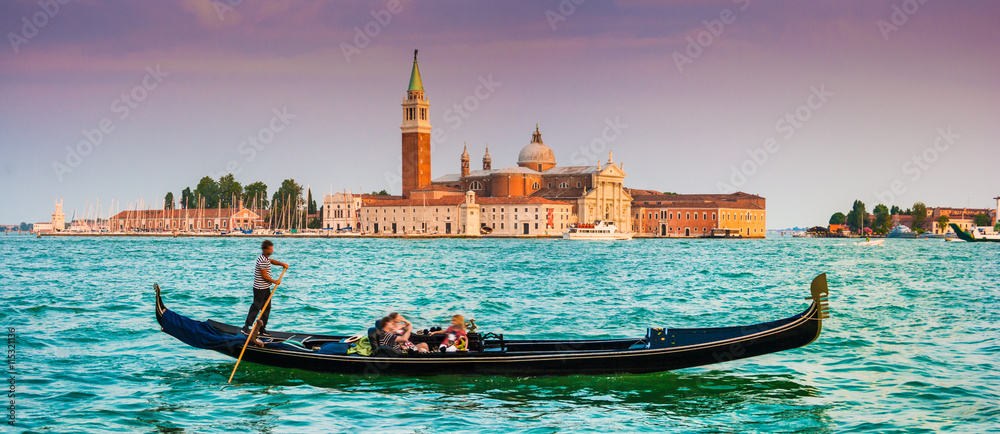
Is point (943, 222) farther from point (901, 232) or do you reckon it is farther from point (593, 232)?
point (593, 232)

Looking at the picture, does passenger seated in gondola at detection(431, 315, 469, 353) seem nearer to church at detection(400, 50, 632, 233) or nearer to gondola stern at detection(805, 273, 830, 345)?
gondola stern at detection(805, 273, 830, 345)

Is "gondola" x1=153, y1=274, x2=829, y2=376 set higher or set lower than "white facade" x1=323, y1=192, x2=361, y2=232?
lower

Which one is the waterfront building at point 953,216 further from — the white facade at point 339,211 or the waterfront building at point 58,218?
the waterfront building at point 58,218

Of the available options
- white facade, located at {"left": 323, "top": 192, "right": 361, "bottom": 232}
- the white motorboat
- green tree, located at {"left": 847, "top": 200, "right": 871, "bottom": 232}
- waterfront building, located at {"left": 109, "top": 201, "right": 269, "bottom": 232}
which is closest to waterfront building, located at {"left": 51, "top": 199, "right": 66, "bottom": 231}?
waterfront building, located at {"left": 109, "top": 201, "right": 269, "bottom": 232}

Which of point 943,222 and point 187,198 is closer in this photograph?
point 187,198

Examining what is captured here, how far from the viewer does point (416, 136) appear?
300 feet

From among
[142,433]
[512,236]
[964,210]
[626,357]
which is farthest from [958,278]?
[964,210]

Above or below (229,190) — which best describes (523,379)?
below

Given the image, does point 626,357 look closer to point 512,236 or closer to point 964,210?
point 512,236

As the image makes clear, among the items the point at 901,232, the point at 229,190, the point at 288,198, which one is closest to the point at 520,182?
the point at 288,198

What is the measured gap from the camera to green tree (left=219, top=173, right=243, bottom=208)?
105044mm

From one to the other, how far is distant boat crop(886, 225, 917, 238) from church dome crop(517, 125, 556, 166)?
44956 millimetres

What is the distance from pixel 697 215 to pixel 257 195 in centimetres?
4990

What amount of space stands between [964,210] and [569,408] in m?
133
